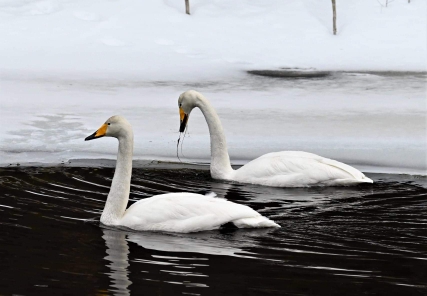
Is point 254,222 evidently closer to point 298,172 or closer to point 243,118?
point 298,172

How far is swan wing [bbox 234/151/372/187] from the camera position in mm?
8500

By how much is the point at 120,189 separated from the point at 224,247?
3.75 feet

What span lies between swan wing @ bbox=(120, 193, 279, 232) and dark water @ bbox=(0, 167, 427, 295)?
0.31 feet

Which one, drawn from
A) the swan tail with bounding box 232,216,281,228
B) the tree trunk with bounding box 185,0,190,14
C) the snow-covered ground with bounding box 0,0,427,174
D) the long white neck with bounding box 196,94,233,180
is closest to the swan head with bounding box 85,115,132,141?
the swan tail with bounding box 232,216,281,228

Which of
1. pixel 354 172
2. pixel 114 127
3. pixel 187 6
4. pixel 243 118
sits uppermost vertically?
pixel 187 6

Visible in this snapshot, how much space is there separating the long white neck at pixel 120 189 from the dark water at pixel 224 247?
142 mm

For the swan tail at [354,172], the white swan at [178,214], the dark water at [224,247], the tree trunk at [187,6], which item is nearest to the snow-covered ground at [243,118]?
the swan tail at [354,172]

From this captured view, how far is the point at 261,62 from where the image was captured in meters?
15.2

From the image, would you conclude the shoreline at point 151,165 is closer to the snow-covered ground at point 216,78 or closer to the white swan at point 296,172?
the snow-covered ground at point 216,78

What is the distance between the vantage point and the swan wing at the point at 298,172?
8.50 meters

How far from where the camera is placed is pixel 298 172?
8.59m

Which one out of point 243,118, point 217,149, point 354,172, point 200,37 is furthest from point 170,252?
point 200,37

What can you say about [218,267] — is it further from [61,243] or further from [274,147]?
[274,147]

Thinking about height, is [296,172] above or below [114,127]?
below
